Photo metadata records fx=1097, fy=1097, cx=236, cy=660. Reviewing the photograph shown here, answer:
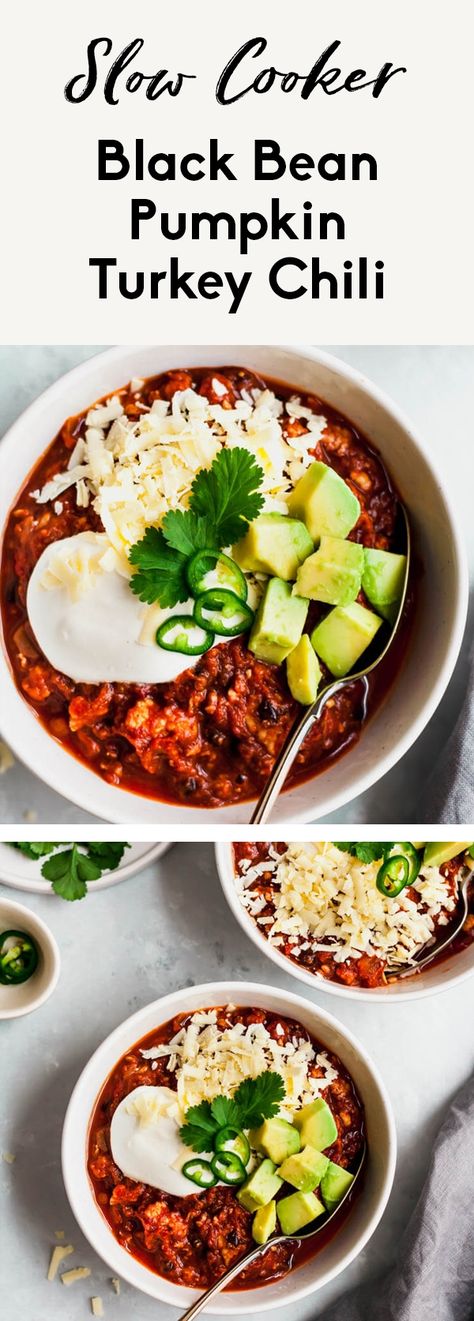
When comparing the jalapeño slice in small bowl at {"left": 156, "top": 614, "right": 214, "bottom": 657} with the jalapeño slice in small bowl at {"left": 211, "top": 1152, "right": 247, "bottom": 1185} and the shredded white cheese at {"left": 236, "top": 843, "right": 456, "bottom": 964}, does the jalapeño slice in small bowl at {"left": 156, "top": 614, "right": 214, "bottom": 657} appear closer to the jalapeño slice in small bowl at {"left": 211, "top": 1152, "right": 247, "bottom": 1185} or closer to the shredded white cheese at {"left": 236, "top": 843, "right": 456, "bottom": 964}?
the shredded white cheese at {"left": 236, "top": 843, "right": 456, "bottom": 964}

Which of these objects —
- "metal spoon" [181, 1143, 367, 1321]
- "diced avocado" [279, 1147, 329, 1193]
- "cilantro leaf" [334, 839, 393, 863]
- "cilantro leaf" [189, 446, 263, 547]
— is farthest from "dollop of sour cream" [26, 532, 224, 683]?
"metal spoon" [181, 1143, 367, 1321]

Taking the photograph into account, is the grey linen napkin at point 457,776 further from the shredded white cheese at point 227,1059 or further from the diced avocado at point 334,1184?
the diced avocado at point 334,1184

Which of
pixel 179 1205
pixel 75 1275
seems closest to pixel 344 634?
pixel 179 1205

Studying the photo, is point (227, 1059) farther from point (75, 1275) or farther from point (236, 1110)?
point (75, 1275)

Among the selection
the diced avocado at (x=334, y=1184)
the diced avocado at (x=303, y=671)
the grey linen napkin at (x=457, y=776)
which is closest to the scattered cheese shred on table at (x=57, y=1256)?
the diced avocado at (x=334, y=1184)

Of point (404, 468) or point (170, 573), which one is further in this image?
point (404, 468)
